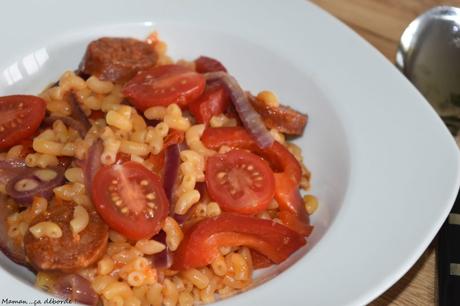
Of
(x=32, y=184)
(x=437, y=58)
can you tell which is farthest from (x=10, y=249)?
(x=437, y=58)

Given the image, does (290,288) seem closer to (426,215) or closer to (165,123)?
(426,215)

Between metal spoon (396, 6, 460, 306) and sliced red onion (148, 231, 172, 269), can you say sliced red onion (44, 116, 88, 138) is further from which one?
metal spoon (396, 6, 460, 306)

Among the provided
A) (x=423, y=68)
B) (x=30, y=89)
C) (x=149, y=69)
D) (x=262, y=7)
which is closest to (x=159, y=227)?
(x=149, y=69)

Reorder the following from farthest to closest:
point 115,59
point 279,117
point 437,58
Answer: point 437,58
point 115,59
point 279,117

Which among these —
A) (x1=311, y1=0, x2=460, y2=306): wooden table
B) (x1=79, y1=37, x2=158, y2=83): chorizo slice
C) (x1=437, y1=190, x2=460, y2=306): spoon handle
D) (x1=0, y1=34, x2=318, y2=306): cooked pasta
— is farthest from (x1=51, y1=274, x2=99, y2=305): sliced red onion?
(x1=311, y1=0, x2=460, y2=306): wooden table

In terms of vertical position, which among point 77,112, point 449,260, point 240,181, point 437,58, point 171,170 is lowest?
point 449,260

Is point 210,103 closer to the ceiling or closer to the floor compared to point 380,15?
closer to the ceiling

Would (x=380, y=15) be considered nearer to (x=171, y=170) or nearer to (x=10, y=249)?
(x=171, y=170)
